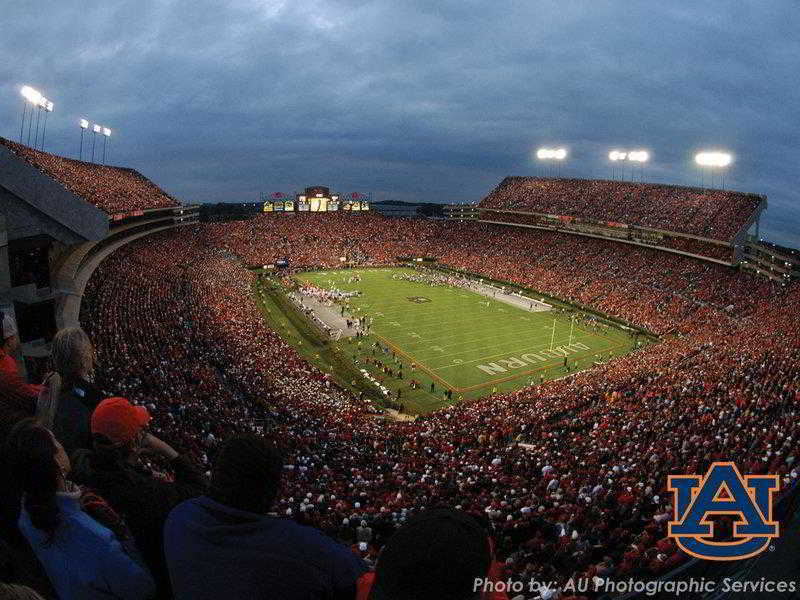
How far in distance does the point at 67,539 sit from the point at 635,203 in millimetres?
74616

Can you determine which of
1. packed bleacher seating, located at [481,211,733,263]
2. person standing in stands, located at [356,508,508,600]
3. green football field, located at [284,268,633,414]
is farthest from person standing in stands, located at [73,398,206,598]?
packed bleacher seating, located at [481,211,733,263]

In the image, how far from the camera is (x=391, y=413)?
26.2 m

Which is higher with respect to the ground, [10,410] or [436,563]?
[436,563]

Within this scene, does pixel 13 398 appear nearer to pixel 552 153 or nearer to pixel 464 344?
pixel 464 344

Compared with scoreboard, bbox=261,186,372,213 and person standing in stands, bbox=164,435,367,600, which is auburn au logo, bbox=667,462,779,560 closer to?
person standing in stands, bbox=164,435,367,600

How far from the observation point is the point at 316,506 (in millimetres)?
A: 11469

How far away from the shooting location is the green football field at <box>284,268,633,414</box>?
30.9 meters

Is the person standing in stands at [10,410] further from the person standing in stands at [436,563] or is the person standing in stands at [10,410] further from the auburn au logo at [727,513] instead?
the auburn au logo at [727,513]

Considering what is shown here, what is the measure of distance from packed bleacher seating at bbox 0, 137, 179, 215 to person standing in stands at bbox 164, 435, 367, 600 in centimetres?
3712

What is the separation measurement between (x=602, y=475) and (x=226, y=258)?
5501 centimetres

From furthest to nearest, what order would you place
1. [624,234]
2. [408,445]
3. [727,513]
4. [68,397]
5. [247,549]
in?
[624,234] < [408,445] < [727,513] < [68,397] < [247,549]

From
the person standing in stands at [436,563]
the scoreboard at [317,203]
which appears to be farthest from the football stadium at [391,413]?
the scoreboard at [317,203]

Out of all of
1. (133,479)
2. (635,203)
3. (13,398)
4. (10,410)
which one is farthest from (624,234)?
(133,479)

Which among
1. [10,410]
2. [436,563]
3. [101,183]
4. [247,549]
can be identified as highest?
[101,183]
